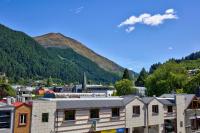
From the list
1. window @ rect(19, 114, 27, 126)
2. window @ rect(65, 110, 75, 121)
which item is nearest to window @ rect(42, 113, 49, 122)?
window @ rect(19, 114, 27, 126)

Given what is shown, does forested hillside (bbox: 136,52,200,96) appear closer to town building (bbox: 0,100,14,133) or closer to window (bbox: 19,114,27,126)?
window (bbox: 19,114,27,126)

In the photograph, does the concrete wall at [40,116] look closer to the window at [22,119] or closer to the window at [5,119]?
the window at [22,119]

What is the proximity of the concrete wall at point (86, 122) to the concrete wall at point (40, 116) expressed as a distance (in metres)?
0.97

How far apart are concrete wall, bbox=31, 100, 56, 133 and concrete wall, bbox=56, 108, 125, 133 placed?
975 millimetres

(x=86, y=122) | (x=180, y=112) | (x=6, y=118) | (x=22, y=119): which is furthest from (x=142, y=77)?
(x=6, y=118)

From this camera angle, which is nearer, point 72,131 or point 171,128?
point 72,131

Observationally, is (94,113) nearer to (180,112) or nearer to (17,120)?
(17,120)

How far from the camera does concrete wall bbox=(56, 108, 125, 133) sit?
41312 mm

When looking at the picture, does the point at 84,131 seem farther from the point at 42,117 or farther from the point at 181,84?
the point at 181,84

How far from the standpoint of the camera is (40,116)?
128 feet

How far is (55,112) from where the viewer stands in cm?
4053

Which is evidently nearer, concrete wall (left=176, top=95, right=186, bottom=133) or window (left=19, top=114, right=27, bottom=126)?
window (left=19, top=114, right=27, bottom=126)

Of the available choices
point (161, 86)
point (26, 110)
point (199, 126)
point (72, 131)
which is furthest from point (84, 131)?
point (161, 86)

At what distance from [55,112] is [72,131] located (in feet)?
13.9
